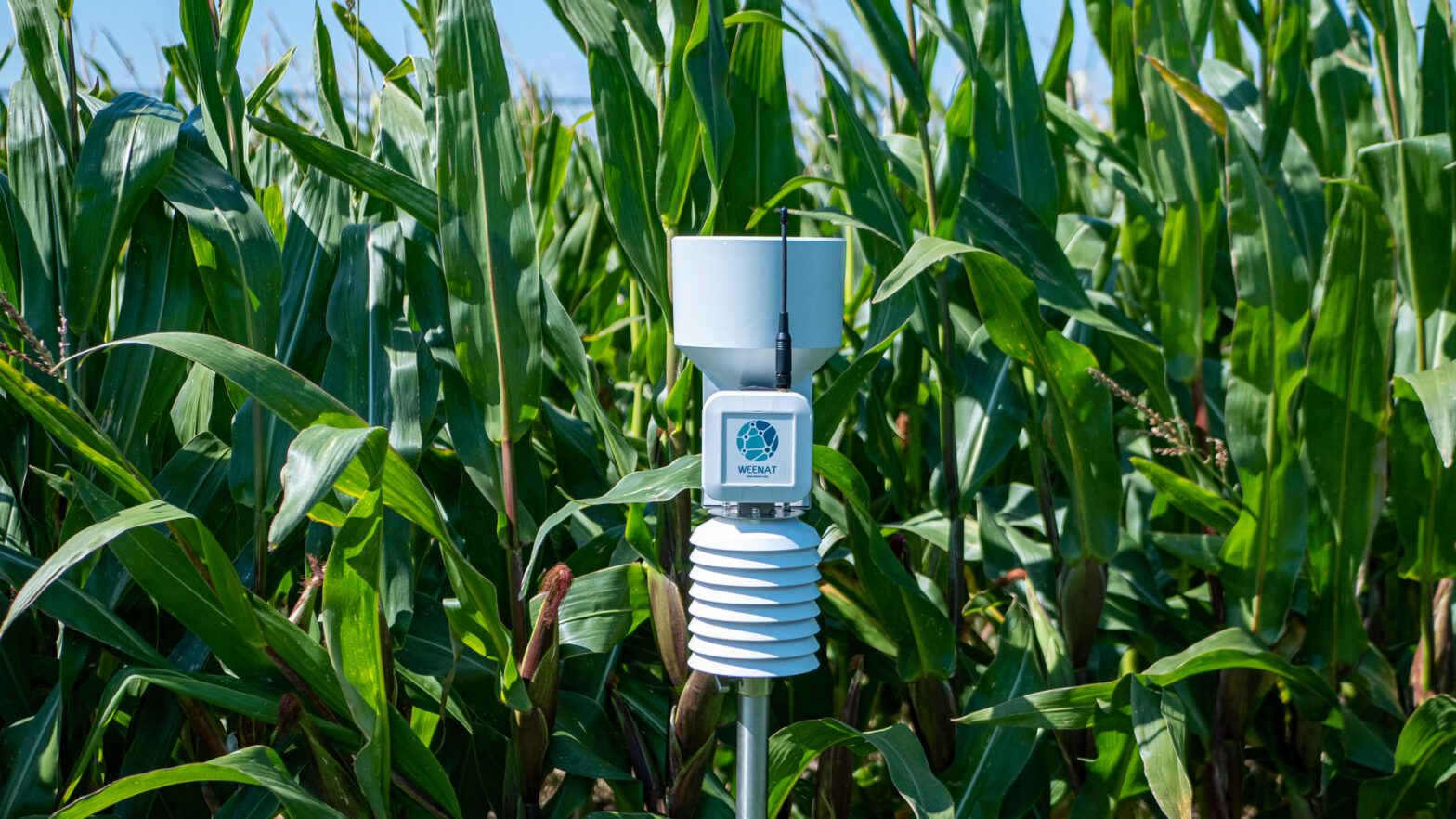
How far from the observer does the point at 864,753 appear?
816mm

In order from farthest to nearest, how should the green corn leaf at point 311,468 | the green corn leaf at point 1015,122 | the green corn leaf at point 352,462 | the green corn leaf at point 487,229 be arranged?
the green corn leaf at point 1015,122 < the green corn leaf at point 487,229 < the green corn leaf at point 352,462 < the green corn leaf at point 311,468

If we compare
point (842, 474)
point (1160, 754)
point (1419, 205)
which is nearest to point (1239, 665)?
point (1160, 754)

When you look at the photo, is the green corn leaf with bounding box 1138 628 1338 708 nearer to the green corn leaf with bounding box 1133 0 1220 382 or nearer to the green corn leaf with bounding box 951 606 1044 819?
the green corn leaf with bounding box 951 606 1044 819

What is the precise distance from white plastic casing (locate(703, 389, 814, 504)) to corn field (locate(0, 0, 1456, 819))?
0.07 metres

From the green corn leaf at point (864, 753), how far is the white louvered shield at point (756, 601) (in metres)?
0.15

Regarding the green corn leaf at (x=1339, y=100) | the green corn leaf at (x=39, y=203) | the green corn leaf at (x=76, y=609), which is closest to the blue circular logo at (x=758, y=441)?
the green corn leaf at (x=76, y=609)

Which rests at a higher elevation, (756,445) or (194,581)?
(756,445)

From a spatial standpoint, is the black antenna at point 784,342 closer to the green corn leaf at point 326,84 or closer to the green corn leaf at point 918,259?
the green corn leaf at point 918,259

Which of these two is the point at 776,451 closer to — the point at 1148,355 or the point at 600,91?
the point at 600,91

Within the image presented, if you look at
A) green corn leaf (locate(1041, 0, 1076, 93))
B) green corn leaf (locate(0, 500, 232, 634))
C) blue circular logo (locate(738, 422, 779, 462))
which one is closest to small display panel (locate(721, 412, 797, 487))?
blue circular logo (locate(738, 422, 779, 462))

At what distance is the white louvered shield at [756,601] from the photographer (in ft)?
1.98

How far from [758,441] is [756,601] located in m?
0.09

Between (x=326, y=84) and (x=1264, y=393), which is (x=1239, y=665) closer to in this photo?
(x=1264, y=393)

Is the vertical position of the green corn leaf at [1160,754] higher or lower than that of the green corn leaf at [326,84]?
lower
